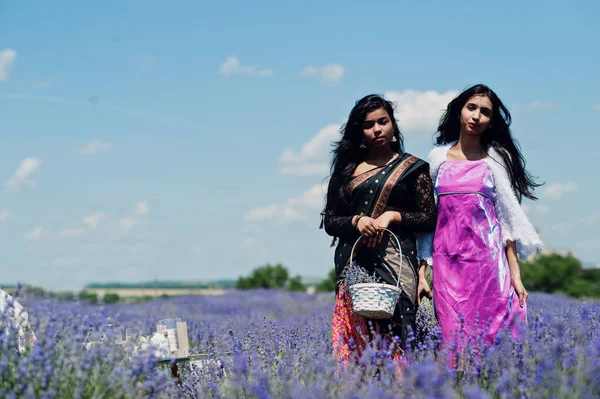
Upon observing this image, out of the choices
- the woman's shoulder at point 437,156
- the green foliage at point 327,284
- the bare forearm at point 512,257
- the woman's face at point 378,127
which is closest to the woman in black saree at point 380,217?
the woman's face at point 378,127

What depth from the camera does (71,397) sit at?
2461 millimetres

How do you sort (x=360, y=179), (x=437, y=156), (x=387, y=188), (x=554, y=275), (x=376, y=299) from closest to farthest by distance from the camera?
1. (x=376, y=299)
2. (x=387, y=188)
3. (x=360, y=179)
4. (x=437, y=156)
5. (x=554, y=275)

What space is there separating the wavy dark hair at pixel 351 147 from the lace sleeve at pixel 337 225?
0.21ft

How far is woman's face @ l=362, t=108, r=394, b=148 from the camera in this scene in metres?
3.37

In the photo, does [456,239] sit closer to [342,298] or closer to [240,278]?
[342,298]

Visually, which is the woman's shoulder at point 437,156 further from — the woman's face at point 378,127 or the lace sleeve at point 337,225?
the lace sleeve at point 337,225

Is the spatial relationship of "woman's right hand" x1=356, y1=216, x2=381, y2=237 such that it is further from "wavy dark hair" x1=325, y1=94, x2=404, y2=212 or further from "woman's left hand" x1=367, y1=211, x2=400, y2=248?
"wavy dark hair" x1=325, y1=94, x2=404, y2=212

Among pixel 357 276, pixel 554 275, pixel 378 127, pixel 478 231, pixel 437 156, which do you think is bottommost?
pixel 554 275

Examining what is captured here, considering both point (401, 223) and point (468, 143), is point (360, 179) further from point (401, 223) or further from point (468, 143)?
point (468, 143)

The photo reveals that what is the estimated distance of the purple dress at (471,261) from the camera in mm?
3285

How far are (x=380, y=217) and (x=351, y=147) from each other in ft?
1.58

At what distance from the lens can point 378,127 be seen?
336 centimetres

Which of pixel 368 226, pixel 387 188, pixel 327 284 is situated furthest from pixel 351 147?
pixel 327 284

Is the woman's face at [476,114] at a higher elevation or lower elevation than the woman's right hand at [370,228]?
higher
